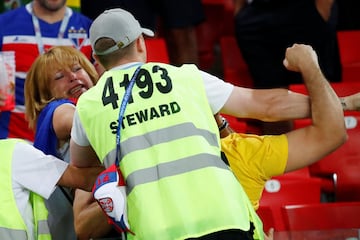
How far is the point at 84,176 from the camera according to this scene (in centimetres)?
414

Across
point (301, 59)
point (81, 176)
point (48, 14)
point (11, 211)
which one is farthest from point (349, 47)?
point (11, 211)

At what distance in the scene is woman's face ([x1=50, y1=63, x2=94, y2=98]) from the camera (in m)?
4.64

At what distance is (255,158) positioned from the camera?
402 centimetres

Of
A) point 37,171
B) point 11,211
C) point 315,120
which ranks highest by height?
point 315,120

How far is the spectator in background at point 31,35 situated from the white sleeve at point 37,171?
6.66 feet

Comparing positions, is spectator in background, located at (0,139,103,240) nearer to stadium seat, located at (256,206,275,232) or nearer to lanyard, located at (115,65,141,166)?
lanyard, located at (115,65,141,166)

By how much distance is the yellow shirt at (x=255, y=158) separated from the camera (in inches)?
157

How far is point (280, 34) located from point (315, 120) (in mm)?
2561

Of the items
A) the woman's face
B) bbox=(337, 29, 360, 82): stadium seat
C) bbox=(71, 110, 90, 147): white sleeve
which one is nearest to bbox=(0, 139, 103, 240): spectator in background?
bbox=(71, 110, 90, 147): white sleeve

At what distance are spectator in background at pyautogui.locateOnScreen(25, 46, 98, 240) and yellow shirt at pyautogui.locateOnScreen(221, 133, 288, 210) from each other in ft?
2.30

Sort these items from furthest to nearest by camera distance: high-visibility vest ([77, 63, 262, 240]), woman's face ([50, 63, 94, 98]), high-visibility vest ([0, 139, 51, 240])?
woman's face ([50, 63, 94, 98])
high-visibility vest ([0, 139, 51, 240])
high-visibility vest ([77, 63, 262, 240])

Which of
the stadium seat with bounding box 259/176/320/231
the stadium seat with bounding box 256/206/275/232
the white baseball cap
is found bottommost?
the stadium seat with bounding box 259/176/320/231

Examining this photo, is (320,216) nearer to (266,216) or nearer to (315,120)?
(266,216)

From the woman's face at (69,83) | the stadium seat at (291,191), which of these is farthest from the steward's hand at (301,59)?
the stadium seat at (291,191)
